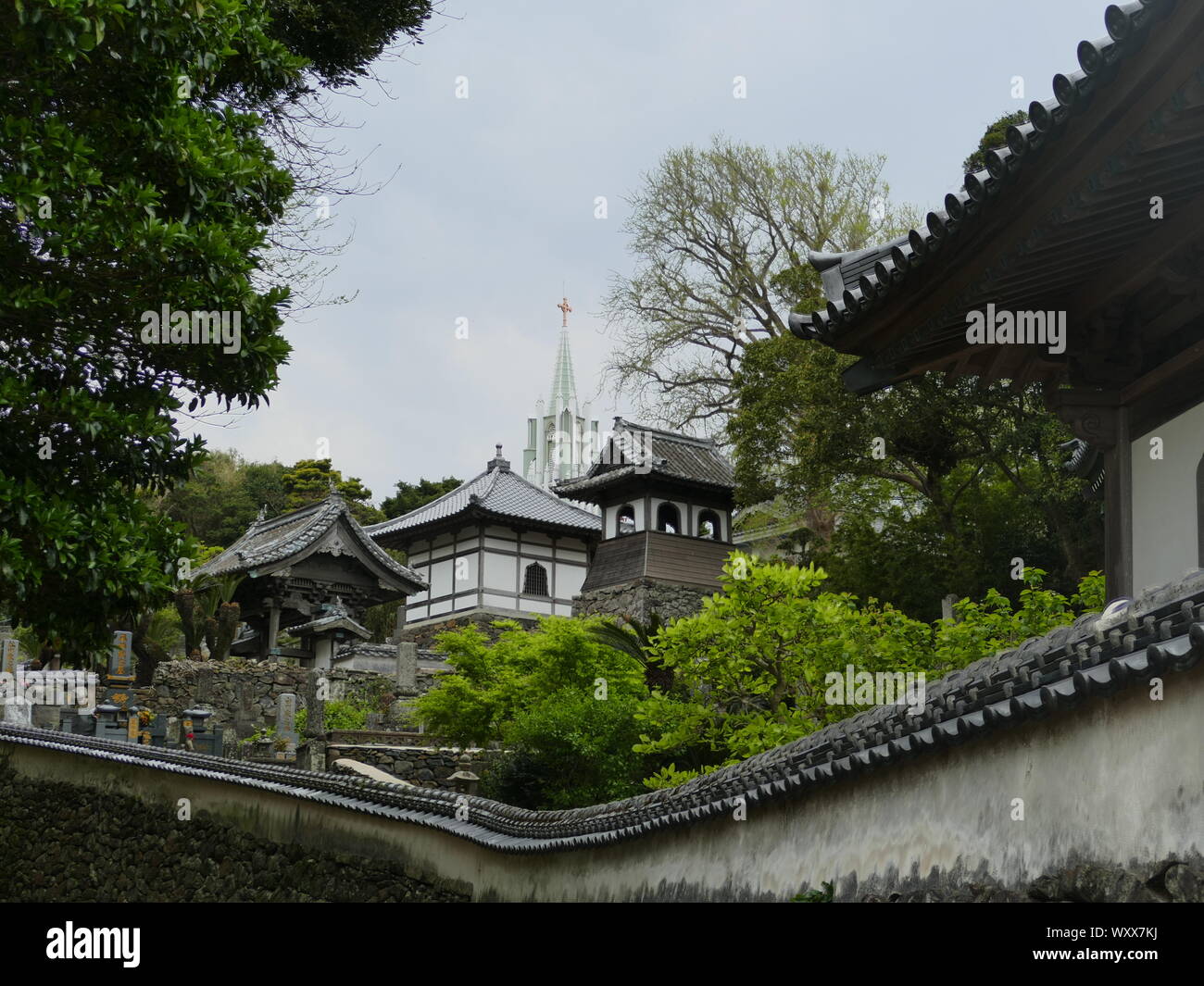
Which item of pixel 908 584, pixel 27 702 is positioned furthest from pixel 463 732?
pixel 908 584

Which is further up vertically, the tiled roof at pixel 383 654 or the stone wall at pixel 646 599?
the stone wall at pixel 646 599

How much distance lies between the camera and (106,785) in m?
15.3

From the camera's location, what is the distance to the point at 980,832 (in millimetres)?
Answer: 5473

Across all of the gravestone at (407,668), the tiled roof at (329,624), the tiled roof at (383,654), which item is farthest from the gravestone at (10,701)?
the tiled roof at (383,654)

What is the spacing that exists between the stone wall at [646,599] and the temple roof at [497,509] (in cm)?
307

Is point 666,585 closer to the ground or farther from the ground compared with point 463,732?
farther from the ground

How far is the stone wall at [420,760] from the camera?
19547mm

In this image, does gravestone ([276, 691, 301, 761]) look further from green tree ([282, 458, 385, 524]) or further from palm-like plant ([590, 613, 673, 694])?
green tree ([282, 458, 385, 524])

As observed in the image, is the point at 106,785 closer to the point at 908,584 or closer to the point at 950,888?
the point at 950,888

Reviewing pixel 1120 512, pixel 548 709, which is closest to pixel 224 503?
pixel 548 709

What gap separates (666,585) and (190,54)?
28.7 m

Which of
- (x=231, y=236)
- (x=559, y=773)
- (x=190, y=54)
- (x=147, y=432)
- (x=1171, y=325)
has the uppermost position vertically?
(x=190, y=54)

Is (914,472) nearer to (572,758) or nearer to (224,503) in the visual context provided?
(572,758)

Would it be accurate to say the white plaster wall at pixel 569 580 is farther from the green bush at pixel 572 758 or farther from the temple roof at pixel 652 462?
the green bush at pixel 572 758
